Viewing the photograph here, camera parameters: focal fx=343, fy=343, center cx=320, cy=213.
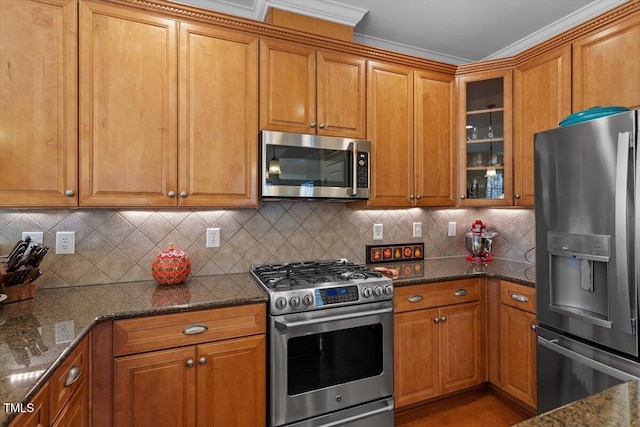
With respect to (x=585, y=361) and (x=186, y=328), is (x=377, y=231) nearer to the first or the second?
(x=585, y=361)

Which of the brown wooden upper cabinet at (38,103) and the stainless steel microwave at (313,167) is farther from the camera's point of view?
the stainless steel microwave at (313,167)

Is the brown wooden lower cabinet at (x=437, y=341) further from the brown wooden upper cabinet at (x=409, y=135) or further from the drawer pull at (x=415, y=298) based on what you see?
the brown wooden upper cabinet at (x=409, y=135)

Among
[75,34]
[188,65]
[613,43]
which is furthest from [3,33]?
[613,43]

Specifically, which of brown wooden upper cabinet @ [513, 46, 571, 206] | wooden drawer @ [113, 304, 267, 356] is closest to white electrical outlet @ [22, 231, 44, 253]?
wooden drawer @ [113, 304, 267, 356]

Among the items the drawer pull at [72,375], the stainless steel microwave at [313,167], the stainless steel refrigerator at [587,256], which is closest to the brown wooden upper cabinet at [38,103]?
the drawer pull at [72,375]

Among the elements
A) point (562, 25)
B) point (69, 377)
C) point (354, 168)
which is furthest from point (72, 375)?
point (562, 25)

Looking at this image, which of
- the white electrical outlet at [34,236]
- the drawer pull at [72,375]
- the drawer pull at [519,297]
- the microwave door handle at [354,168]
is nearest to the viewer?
the drawer pull at [72,375]

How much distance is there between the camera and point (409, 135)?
2.55 meters

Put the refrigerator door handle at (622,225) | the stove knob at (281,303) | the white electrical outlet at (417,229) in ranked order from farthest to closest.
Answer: the white electrical outlet at (417,229) → the stove knob at (281,303) → the refrigerator door handle at (622,225)

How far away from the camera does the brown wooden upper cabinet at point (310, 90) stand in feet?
6.95

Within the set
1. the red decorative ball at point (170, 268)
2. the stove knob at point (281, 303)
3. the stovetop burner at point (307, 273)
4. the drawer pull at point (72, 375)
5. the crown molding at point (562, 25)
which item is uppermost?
the crown molding at point (562, 25)

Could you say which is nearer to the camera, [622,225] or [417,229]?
[622,225]

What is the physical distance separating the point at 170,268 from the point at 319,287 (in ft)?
2.81

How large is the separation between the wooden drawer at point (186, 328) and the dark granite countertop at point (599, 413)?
1.33 metres
